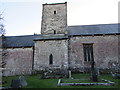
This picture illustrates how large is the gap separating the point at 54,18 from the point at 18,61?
10.5m

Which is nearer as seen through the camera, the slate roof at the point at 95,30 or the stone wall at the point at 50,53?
the stone wall at the point at 50,53

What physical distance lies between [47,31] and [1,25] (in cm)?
769

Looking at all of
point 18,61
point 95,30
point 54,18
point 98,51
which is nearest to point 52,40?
point 54,18

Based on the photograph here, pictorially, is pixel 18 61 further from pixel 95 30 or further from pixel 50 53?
pixel 95 30

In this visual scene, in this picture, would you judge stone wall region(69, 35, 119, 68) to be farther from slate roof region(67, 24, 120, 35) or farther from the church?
slate roof region(67, 24, 120, 35)

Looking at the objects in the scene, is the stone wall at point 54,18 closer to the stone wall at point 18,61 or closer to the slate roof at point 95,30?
the slate roof at point 95,30

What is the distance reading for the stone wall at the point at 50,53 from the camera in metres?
15.5

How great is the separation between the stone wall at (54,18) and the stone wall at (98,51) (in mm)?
3376

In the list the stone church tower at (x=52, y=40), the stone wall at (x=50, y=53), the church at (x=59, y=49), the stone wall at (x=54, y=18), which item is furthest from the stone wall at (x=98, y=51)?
the stone wall at (x=54, y=18)

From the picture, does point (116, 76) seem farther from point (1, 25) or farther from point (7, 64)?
point (7, 64)

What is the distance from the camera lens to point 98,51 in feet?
55.0

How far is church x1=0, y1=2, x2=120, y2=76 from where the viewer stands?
52.6 feet

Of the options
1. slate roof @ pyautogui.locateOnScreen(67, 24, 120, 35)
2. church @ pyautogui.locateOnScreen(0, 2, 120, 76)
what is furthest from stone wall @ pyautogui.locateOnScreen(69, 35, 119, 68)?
slate roof @ pyautogui.locateOnScreen(67, 24, 120, 35)

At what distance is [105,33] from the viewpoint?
1716 centimetres
